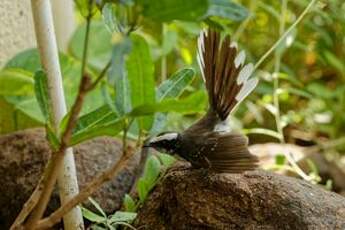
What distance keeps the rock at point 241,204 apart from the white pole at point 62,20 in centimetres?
88

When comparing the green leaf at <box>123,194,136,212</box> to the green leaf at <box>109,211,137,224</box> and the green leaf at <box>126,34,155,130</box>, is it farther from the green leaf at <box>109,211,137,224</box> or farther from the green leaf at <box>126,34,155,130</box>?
the green leaf at <box>126,34,155,130</box>

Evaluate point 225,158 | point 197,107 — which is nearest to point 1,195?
point 225,158

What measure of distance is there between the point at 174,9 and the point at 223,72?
275mm

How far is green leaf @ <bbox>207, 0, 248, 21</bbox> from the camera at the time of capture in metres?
0.55

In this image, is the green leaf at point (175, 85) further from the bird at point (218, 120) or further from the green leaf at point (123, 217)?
the green leaf at point (123, 217)

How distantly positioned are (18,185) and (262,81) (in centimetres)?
89

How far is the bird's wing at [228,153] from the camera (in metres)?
0.75

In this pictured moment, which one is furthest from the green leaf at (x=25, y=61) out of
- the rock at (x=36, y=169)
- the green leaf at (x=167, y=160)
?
the green leaf at (x=167, y=160)

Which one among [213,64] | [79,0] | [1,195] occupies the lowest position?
[1,195]

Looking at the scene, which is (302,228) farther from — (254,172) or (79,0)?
(79,0)

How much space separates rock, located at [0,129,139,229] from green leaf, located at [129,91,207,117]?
0.42 m

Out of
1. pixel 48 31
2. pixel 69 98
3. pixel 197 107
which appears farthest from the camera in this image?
pixel 69 98

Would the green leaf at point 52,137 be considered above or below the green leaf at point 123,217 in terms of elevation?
above

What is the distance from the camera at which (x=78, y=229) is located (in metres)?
0.78
